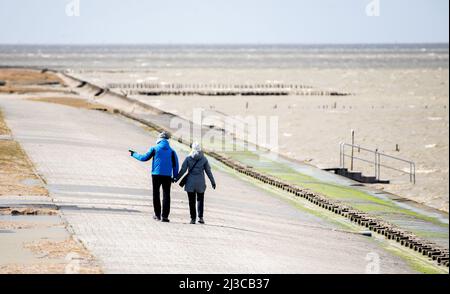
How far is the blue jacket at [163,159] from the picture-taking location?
61.6 ft

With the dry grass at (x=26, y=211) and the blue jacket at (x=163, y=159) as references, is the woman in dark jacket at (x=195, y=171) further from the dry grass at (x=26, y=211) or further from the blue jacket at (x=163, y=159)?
the dry grass at (x=26, y=211)

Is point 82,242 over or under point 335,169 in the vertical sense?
over

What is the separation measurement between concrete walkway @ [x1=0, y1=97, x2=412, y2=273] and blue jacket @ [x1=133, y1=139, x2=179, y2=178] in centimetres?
99

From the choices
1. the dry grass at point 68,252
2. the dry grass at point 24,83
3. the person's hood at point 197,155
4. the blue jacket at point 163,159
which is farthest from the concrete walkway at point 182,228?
the dry grass at point 24,83

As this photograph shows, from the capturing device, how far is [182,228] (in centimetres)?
1881

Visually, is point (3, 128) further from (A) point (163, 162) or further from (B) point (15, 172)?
(A) point (163, 162)

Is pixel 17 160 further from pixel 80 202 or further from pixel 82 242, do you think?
pixel 82 242

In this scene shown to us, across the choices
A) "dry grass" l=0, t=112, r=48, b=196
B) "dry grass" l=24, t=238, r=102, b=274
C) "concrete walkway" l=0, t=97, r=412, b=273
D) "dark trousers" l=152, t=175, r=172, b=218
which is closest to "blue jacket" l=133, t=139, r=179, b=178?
"dark trousers" l=152, t=175, r=172, b=218

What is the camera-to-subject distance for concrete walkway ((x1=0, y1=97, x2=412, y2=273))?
1599 cm

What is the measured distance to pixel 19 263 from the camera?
14922mm

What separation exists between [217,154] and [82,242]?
21.5 metres

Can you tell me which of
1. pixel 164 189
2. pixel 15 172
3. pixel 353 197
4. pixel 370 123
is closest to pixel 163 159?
pixel 164 189

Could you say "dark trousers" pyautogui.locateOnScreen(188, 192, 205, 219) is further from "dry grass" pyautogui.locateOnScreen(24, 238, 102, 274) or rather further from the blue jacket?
"dry grass" pyautogui.locateOnScreen(24, 238, 102, 274)
